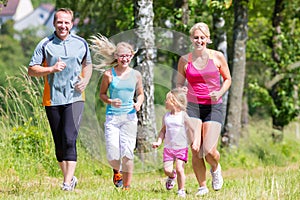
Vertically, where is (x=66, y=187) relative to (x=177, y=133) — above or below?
below

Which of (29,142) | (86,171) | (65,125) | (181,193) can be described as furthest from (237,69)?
(65,125)

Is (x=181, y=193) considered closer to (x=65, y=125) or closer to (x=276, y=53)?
(x=65, y=125)

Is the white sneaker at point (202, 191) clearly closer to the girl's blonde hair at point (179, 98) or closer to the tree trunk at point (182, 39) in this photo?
the girl's blonde hair at point (179, 98)

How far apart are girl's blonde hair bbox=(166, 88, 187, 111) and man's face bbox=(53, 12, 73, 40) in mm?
1377

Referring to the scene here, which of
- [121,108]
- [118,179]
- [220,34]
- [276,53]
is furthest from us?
[276,53]

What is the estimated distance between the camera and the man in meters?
6.90

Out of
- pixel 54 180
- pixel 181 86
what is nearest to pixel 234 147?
pixel 54 180

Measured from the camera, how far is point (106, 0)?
18.1 metres

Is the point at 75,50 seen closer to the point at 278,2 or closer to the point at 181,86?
the point at 181,86

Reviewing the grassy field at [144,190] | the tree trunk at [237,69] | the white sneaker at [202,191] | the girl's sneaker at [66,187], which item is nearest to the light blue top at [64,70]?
the girl's sneaker at [66,187]

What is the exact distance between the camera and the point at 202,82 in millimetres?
7000

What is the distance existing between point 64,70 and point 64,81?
0.12m

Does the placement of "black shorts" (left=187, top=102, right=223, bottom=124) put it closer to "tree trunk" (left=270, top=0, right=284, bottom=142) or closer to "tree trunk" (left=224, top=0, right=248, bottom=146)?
"tree trunk" (left=224, top=0, right=248, bottom=146)

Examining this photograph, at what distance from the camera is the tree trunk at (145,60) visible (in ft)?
36.1
